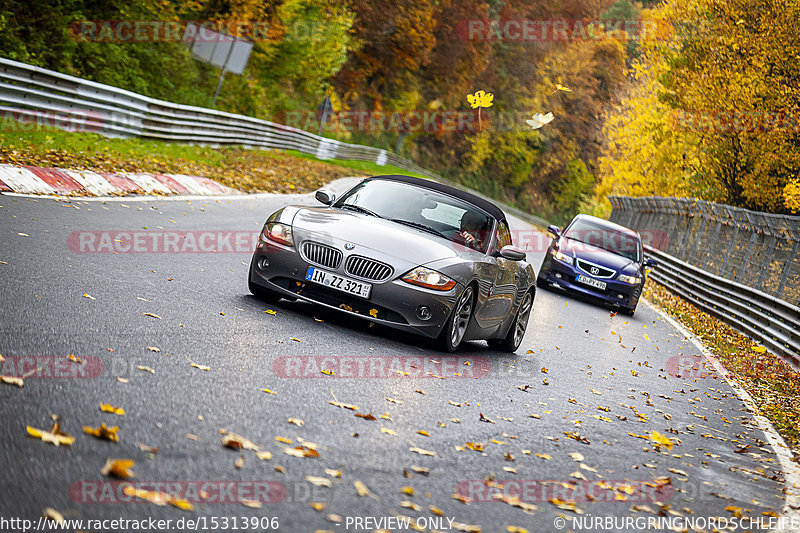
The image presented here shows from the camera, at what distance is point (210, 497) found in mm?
4223

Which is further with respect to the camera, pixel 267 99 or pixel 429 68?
pixel 429 68

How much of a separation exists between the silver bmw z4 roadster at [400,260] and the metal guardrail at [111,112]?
32.5 ft

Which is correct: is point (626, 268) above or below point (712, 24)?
below

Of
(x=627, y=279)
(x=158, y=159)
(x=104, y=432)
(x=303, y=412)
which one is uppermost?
(x=104, y=432)

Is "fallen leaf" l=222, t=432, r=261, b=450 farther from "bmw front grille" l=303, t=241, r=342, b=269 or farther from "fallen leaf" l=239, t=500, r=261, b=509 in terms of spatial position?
"bmw front grille" l=303, t=241, r=342, b=269

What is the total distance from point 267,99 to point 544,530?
142 ft

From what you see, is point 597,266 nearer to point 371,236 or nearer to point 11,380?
point 371,236

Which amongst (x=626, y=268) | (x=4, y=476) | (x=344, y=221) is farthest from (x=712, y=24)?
(x=4, y=476)

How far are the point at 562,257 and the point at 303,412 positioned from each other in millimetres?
13700

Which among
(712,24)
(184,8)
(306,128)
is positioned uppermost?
(712,24)

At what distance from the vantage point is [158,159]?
2134 centimetres

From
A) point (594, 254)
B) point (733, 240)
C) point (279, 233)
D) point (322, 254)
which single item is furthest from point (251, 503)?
point (733, 240)

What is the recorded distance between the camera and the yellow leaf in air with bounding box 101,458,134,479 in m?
4.18

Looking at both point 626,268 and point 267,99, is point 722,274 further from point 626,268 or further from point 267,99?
point 267,99
